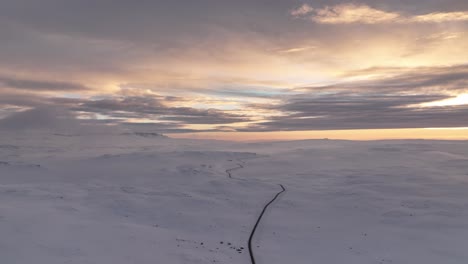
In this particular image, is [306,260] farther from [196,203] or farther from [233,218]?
[196,203]

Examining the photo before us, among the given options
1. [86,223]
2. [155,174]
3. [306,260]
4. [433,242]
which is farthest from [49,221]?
[155,174]

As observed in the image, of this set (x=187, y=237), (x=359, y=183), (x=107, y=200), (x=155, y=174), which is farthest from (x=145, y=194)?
(x=359, y=183)

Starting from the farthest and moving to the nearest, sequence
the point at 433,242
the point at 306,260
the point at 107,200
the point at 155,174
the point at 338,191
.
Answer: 1. the point at 155,174
2. the point at 338,191
3. the point at 107,200
4. the point at 433,242
5. the point at 306,260

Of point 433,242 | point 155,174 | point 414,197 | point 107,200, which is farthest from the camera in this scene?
point 155,174

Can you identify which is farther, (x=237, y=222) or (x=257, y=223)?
(x=237, y=222)

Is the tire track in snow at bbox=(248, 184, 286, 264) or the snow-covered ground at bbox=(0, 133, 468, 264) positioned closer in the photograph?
the snow-covered ground at bbox=(0, 133, 468, 264)

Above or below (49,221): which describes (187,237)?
below

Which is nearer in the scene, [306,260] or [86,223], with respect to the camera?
[306,260]

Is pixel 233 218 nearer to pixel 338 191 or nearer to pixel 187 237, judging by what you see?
pixel 187 237

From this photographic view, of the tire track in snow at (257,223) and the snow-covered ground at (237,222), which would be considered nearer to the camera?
the snow-covered ground at (237,222)
